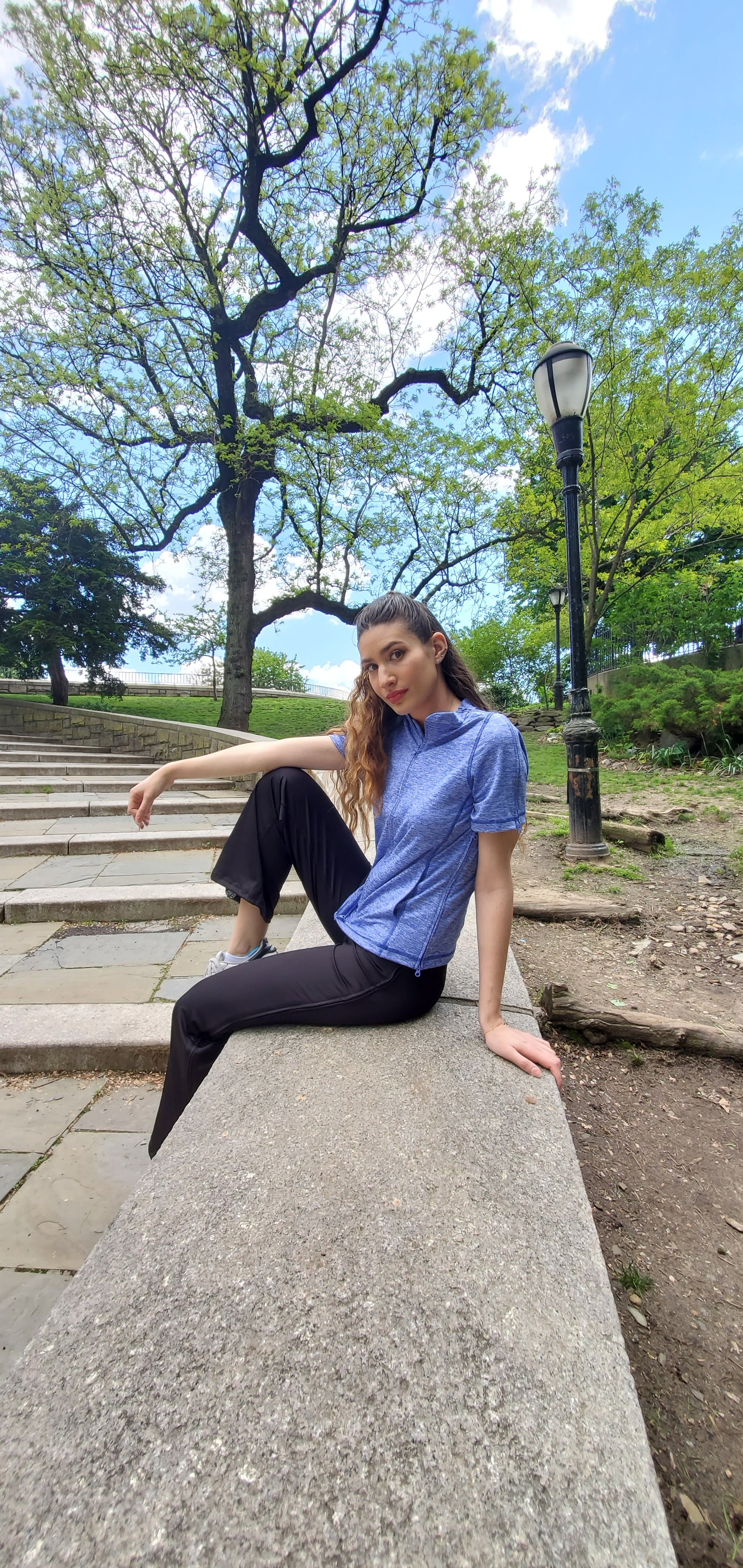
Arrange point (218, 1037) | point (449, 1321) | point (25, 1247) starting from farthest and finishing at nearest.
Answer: point (218, 1037)
point (25, 1247)
point (449, 1321)

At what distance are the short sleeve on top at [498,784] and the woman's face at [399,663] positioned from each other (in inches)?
8.6

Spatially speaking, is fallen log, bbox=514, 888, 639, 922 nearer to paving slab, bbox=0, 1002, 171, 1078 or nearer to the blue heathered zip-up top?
paving slab, bbox=0, 1002, 171, 1078

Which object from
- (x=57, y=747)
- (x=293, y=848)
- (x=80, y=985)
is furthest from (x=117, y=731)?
(x=293, y=848)

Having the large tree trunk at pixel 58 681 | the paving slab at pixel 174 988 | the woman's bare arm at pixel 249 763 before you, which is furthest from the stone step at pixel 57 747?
the woman's bare arm at pixel 249 763

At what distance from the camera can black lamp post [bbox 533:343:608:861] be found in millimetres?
5359

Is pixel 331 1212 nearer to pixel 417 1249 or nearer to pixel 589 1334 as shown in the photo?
pixel 417 1249

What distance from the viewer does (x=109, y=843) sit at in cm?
518

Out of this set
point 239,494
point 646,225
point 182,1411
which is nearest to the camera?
point 182,1411

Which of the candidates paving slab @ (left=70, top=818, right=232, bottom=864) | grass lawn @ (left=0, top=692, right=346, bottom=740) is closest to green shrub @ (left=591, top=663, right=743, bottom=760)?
grass lawn @ (left=0, top=692, right=346, bottom=740)

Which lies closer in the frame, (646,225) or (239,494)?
(646,225)

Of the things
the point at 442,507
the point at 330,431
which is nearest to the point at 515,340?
the point at 442,507

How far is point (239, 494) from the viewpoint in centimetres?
1344

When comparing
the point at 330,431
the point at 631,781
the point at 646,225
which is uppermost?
the point at 646,225

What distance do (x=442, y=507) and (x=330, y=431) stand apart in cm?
273
